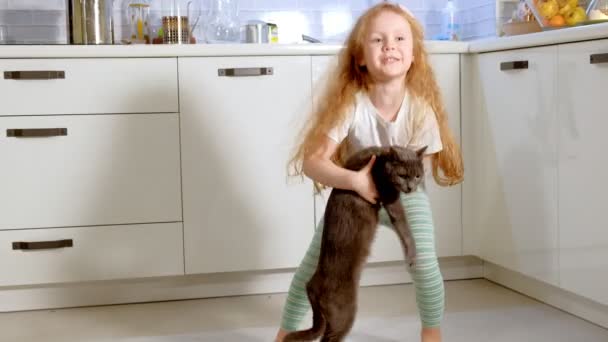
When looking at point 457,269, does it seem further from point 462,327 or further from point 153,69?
point 153,69

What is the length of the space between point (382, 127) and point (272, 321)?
897 millimetres

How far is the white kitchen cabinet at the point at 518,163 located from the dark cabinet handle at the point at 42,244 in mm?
1457

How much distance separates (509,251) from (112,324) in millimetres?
1341

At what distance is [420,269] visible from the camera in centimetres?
206

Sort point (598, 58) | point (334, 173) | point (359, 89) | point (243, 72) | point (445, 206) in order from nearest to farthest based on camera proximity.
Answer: point (334, 173) → point (359, 89) → point (598, 58) → point (243, 72) → point (445, 206)

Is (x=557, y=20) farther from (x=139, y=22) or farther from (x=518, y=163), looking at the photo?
(x=139, y=22)

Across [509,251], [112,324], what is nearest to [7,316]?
[112,324]

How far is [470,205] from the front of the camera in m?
3.05

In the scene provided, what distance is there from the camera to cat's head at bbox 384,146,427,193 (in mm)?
1774

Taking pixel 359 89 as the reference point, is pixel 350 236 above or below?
below

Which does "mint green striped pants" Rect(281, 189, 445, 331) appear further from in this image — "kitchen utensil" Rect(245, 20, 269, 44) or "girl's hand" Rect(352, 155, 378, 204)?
"kitchen utensil" Rect(245, 20, 269, 44)

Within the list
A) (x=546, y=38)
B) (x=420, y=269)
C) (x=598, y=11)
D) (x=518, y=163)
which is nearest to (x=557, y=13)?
(x=598, y=11)

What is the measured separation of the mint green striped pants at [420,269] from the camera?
80.7 inches

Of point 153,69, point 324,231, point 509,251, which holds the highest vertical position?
point 153,69
